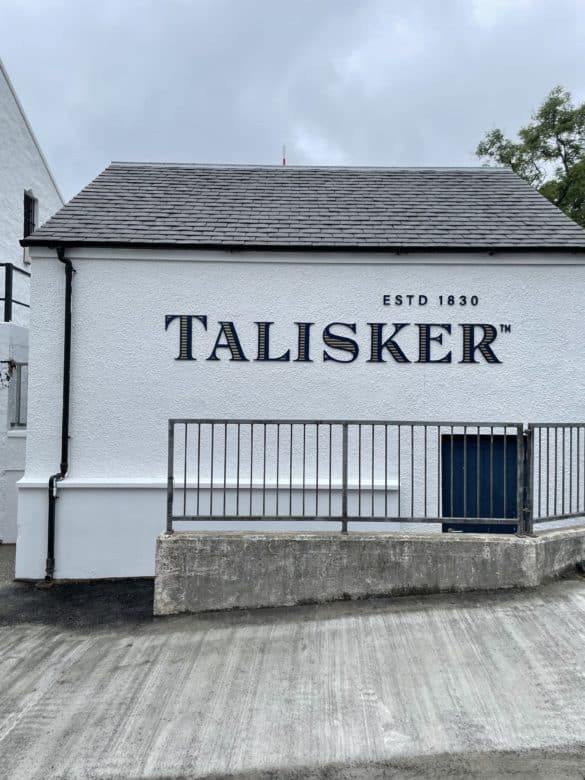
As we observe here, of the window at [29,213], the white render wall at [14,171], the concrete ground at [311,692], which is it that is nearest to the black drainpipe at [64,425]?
the concrete ground at [311,692]

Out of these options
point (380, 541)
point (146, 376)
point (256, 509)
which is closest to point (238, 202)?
point (146, 376)

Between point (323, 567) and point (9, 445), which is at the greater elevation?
point (9, 445)

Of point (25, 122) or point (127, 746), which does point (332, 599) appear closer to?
point (127, 746)

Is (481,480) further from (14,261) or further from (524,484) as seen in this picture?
(14,261)

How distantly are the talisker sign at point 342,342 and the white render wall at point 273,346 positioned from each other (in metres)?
0.05

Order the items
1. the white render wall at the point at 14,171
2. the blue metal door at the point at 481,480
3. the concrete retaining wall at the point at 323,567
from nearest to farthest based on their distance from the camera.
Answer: the concrete retaining wall at the point at 323,567 < the blue metal door at the point at 481,480 < the white render wall at the point at 14,171

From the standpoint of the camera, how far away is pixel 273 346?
7.58 meters

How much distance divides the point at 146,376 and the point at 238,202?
10.7 feet

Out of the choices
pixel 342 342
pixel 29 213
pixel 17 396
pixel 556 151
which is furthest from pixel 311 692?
pixel 556 151

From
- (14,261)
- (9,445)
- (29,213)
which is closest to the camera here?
(9,445)

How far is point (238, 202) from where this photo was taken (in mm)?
8812

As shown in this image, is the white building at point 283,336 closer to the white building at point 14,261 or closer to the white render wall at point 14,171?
the white building at point 14,261

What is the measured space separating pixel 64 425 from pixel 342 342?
3.86 metres

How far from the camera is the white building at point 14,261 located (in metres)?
9.23
